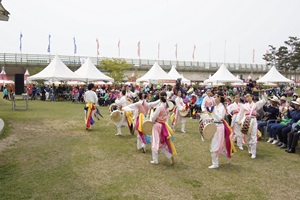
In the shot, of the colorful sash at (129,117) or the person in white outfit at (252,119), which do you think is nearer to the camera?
the person in white outfit at (252,119)

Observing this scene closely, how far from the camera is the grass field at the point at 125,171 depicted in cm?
481

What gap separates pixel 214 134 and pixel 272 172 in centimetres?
149

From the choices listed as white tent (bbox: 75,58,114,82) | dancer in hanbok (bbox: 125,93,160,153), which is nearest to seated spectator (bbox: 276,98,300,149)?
dancer in hanbok (bbox: 125,93,160,153)

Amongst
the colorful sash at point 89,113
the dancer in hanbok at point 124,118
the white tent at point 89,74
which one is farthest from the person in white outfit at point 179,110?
the white tent at point 89,74

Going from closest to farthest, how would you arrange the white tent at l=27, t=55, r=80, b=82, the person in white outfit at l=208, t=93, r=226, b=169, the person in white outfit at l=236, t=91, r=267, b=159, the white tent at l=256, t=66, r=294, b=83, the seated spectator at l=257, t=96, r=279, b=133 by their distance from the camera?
the person in white outfit at l=208, t=93, r=226, b=169 → the person in white outfit at l=236, t=91, r=267, b=159 → the seated spectator at l=257, t=96, r=279, b=133 → the white tent at l=27, t=55, r=80, b=82 → the white tent at l=256, t=66, r=294, b=83

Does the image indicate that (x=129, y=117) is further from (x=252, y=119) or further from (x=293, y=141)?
(x=293, y=141)

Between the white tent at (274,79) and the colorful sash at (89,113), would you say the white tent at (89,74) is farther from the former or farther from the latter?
the white tent at (274,79)

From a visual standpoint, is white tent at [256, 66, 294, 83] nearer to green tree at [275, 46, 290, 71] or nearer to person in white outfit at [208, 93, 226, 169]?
person in white outfit at [208, 93, 226, 169]

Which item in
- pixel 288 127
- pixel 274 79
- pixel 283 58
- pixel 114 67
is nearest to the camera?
pixel 288 127

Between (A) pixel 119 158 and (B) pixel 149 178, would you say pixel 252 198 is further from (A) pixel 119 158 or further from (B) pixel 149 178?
(A) pixel 119 158

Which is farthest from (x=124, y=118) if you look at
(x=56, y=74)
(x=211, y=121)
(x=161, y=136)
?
(x=56, y=74)

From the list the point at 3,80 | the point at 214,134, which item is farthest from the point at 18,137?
the point at 3,80

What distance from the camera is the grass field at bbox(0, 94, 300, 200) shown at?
4.81 m

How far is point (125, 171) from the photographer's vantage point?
594cm
